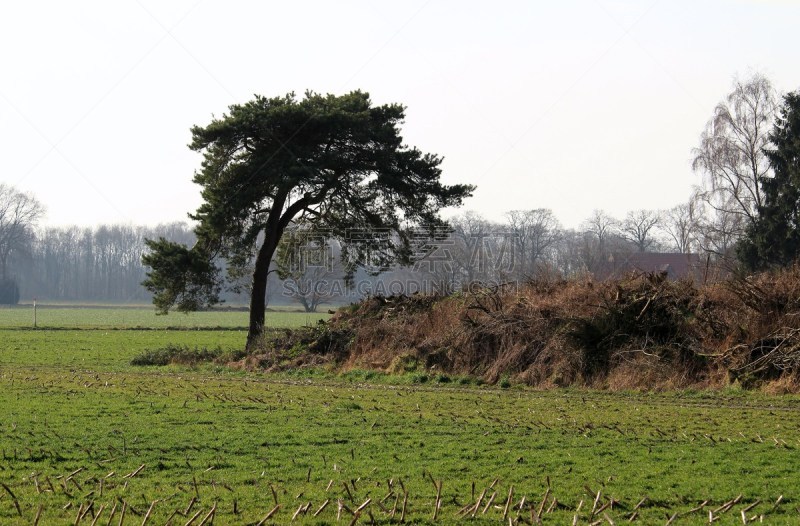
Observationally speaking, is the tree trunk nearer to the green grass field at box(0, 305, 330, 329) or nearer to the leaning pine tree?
the leaning pine tree

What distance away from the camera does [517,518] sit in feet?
26.3

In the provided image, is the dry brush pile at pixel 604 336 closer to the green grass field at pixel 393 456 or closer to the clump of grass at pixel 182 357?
the green grass field at pixel 393 456

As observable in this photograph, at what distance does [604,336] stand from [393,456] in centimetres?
1182

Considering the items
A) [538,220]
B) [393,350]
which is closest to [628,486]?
[393,350]

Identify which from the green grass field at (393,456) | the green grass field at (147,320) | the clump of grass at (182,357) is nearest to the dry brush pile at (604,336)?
the green grass field at (393,456)

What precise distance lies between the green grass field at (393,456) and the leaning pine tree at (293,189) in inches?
478

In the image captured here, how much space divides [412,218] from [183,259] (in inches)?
328

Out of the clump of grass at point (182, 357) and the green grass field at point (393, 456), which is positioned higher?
the clump of grass at point (182, 357)

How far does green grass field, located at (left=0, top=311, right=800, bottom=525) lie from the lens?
8422 mm

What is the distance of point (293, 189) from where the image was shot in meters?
32.2

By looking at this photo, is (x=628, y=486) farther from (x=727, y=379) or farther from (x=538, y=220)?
(x=538, y=220)

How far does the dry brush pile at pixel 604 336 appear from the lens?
20.1m

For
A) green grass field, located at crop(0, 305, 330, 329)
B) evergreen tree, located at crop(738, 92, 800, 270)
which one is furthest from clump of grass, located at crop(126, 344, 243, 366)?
evergreen tree, located at crop(738, 92, 800, 270)

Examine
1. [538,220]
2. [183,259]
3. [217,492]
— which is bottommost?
[217,492]
